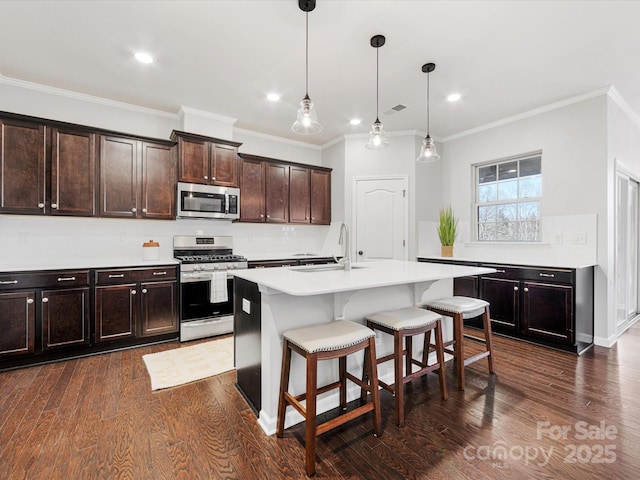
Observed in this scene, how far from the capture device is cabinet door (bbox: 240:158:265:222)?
446 cm

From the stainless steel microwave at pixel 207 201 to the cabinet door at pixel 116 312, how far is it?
3.57 ft

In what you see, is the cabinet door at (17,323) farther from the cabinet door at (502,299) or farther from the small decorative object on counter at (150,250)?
the cabinet door at (502,299)

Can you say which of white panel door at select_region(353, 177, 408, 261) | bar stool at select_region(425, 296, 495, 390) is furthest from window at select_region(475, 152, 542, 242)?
bar stool at select_region(425, 296, 495, 390)

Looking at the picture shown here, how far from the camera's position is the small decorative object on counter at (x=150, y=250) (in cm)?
375

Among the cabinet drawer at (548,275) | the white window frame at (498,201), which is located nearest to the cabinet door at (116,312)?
the cabinet drawer at (548,275)

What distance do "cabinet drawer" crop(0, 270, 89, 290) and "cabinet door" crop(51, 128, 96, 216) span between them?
0.71 meters

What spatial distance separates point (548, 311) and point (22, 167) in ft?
18.6

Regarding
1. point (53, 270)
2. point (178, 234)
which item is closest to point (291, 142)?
point (178, 234)

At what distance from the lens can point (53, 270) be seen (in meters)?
2.92

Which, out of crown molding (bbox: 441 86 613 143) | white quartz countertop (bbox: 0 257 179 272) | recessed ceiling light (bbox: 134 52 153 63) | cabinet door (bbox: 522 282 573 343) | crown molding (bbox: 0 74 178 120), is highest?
recessed ceiling light (bbox: 134 52 153 63)

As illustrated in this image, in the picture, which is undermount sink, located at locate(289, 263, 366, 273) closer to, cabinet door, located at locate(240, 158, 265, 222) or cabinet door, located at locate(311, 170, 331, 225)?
cabinet door, located at locate(240, 158, 265, 222)

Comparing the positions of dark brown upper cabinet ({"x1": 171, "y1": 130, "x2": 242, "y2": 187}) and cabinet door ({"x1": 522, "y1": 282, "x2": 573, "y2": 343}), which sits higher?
dark brown upper cabinet ({"x1": 171, "y1": 130, "x2": 242, "y2": 187})

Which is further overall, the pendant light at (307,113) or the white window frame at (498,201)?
the white window frame at (498,201)

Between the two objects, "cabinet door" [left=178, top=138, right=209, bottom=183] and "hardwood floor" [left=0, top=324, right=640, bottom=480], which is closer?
"hardwood floor" [left=0, top=324, right=640, bottom=480]
